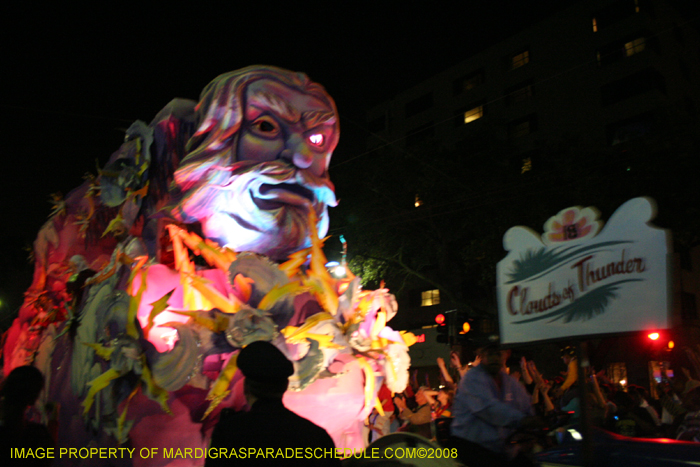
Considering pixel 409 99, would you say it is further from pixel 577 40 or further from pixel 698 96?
pixel 698 96

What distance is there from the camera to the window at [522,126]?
2530cm

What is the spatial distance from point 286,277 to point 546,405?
440 cm

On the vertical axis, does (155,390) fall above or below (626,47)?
below

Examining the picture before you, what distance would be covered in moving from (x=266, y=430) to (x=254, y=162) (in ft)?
11.6

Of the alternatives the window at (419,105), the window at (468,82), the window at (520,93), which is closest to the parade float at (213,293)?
the window at (520,93)

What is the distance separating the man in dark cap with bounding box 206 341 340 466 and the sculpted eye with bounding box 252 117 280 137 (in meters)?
3.34

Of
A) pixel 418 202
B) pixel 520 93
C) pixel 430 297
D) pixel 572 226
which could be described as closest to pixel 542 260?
pixel 572 226

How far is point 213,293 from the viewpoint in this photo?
494 cm

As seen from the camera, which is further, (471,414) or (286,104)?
(286,104)

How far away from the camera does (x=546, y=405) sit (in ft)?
24.6

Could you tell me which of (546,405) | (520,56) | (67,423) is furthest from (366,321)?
(520,56)

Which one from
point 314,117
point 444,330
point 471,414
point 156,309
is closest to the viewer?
point 471,414

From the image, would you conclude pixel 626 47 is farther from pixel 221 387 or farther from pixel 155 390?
pixel 155 390

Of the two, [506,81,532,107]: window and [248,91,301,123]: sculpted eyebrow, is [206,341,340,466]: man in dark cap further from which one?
[506,81,532,107]: window
